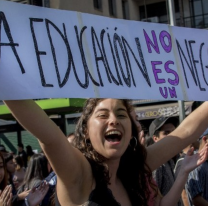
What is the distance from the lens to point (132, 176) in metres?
2.36

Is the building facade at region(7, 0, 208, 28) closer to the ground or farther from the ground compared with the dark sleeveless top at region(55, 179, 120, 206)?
farther from the ground

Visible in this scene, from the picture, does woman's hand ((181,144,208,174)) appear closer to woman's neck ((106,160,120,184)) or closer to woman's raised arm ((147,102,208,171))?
woman's raised arm ((147,102,208,171))

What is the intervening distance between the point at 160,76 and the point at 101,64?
0.42 metres

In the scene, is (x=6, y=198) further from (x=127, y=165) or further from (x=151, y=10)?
(x=151, y=10)

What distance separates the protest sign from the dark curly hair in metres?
0.17

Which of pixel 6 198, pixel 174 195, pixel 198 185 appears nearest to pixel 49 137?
pixel 174 195

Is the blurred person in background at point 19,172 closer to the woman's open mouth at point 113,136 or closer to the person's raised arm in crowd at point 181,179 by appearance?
the person's raised arm in crowd at point 181,179

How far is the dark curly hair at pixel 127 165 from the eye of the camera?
2.13m

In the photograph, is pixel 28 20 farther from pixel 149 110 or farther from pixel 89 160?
pixel 149 110

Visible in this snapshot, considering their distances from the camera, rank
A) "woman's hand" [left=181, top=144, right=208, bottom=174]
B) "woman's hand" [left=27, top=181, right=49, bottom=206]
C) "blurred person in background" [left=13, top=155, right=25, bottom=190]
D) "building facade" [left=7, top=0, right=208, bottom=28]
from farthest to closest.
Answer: "building facade" [left=7, top=0, right=208, bottom=28]
"blurred person in background" [left=13, top=155, right=25, bottom=190]
"woman's hand" [left=27, top=181, right=49, bottom=206]
"woman's hand" [left=181, top=144, right=208, bottom=174]

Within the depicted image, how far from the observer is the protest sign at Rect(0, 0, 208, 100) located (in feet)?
6.25

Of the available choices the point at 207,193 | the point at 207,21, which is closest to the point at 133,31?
the point at 207,193

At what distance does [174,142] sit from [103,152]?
1.74 feet

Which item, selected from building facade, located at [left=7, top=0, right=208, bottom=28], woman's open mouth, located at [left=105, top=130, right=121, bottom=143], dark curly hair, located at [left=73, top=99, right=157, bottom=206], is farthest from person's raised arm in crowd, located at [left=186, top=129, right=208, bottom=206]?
building facade, located at [left=7, top=0, right=208, bottom=28]
